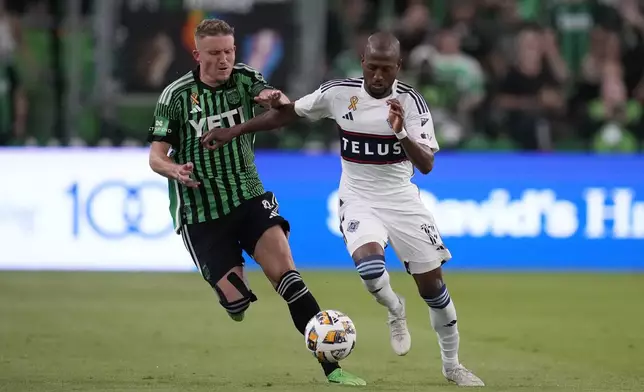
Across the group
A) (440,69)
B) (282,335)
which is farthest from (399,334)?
(440,69)

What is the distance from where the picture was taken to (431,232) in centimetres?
832

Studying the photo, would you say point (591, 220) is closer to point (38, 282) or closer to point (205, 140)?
point (38, 282)

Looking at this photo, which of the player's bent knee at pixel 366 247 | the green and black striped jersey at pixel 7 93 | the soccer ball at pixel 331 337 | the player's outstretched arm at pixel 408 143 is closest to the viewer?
the player's outstretched arm at pixel 408 143

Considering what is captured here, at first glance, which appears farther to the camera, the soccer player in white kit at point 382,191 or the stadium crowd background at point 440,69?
the stadium crowd background at point 440,69

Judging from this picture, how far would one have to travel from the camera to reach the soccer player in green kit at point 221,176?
330 inches

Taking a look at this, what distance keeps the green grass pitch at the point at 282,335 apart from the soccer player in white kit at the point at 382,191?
501mm

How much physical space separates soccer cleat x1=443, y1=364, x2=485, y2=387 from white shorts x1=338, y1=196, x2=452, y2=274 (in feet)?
2.25

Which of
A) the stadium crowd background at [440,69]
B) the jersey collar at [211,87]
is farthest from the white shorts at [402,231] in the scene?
the stadium crowd background at [440,69]

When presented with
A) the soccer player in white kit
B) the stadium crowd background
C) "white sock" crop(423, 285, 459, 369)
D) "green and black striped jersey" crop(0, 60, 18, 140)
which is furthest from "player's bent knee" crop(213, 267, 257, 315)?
"green and black striped jersey" crop(0, 60, 18, 140)

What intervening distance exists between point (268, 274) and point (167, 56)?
8446mm

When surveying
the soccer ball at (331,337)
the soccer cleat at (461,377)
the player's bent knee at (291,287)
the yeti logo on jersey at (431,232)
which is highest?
the yeti logo on jersey at (431,232)

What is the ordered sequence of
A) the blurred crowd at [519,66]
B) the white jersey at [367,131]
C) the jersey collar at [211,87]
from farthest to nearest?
the blurred crowd at [519,66] < the jersey collar at [211,87] < the white jersey at [367,131]

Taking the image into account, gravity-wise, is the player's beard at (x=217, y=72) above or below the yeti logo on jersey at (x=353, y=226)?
above

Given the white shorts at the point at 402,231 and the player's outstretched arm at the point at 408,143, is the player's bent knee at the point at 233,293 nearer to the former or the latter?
the white shorts at the point at 402,231
